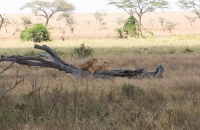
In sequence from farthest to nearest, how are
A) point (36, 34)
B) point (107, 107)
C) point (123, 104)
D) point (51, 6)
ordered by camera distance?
1. point (51, 6)
2. point (36, 34)
3. point (123, 104)
4. point (107, 107)

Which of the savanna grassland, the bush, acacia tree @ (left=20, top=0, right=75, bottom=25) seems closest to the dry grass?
the savanna grassland

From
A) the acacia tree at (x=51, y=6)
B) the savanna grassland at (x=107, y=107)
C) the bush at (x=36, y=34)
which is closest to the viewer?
the savanna grassland at (x=107, y=107)

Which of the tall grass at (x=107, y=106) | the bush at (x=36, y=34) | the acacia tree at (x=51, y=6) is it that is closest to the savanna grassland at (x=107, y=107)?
the tall grass at (x=107, y=106)

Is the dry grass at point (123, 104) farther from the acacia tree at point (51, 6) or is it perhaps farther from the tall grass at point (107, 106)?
the acacia tree at point (51, 6)

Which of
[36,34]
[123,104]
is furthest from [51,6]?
[123,104]

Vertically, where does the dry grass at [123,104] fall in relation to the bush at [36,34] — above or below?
below

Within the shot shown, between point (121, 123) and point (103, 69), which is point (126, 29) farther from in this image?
point (121, 123)

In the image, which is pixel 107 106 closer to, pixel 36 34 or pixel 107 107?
pixel 107 107

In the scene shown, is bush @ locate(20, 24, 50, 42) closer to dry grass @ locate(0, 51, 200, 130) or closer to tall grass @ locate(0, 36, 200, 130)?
dry grass @ locate(0, 51, 200, 130)

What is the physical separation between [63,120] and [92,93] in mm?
2096

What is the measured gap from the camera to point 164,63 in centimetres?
1134

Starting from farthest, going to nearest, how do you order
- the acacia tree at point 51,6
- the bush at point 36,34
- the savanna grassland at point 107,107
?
the acacia tree at point 51,6 < the bush at point 36,34 < the savanna grassland at point 107,107

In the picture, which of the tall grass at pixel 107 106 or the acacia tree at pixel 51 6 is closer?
the tall grass at pixel 107 106

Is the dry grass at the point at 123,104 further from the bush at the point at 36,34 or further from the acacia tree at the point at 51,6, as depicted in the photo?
the acacia tree at the point at 51,6
